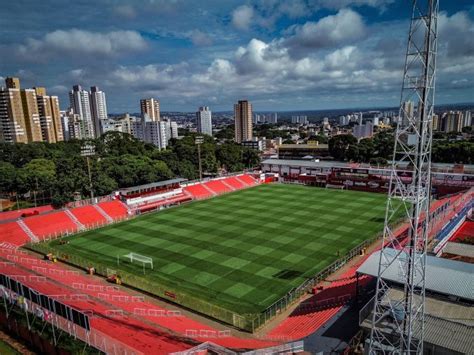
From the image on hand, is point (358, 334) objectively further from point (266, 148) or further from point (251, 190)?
point (266, 148)

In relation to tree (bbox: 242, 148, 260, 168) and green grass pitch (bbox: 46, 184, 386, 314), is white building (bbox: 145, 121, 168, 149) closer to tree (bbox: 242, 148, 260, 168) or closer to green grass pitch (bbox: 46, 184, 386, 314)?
tree (bbox: 242, 148, 260, 168)

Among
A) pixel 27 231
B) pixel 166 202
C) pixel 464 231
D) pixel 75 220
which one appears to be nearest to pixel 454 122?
pixel 464 231

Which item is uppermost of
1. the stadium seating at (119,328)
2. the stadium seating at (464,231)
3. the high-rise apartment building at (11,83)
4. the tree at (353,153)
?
the high-rise apartment building at (11,83)

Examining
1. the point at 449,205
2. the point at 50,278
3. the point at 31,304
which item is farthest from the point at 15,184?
the point at 449,205

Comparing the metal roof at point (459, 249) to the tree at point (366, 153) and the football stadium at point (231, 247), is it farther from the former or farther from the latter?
the tree at point (366, 153)

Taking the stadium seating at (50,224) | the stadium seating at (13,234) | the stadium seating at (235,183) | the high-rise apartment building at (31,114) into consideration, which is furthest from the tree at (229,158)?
the high-rise apartment building at (31,114)

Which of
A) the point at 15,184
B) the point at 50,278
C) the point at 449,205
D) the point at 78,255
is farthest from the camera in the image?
the point at 15,184
